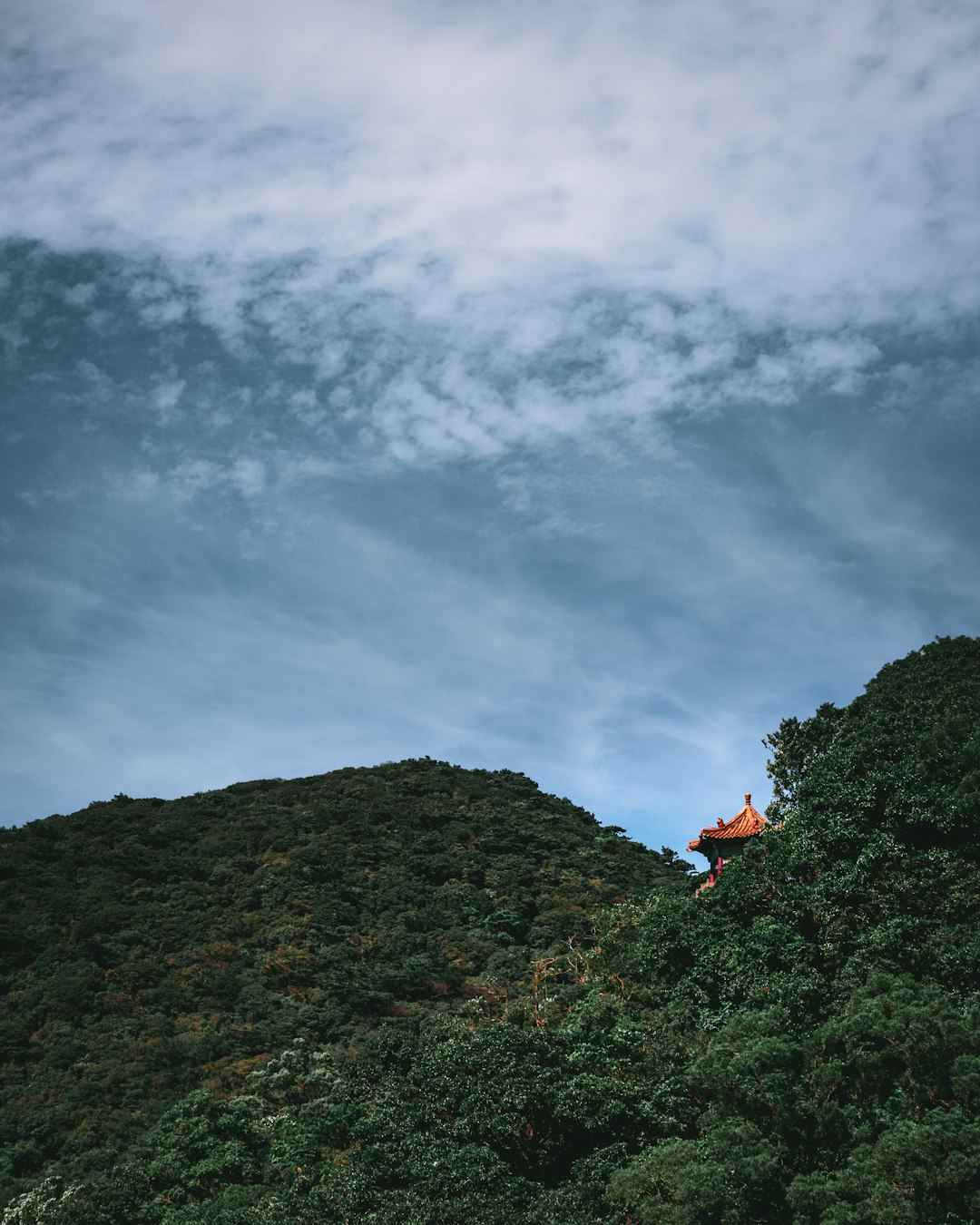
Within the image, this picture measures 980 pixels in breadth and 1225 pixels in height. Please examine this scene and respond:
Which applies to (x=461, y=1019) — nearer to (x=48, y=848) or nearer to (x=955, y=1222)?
(x=955, y=1222)

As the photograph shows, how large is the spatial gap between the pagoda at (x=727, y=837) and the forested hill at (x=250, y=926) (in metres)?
3.88

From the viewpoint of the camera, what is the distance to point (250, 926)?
34125 millimetres

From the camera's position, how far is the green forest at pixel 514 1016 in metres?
16.2

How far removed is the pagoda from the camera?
3388cm

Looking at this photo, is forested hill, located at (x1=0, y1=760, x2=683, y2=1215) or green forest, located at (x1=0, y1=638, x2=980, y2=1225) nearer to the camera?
green forest, located at (x1=0, y1=638, x2=980, y2=1225)

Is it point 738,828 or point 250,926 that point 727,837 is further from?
point 250,926

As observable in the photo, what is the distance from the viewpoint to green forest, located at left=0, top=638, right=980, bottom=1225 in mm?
16234

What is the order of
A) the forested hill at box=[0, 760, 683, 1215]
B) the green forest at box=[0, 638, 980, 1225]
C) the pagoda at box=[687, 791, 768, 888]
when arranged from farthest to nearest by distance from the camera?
the pagoda at box=[687, 791, 768, 888]
the forested hill at box=[0, 760, 683, 1215]
the green forest at box=[0, 638, 980, 1225]

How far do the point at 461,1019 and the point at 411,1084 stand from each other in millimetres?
6602

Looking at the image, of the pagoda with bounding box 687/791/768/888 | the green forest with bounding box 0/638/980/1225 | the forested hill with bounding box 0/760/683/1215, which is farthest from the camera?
the pagoda with bounding box 687/791/768/888

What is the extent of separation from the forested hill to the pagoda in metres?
3.88

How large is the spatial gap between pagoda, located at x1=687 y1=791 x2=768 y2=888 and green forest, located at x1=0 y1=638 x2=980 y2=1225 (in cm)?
309

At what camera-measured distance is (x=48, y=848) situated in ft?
127

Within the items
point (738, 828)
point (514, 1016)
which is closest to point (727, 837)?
point (738, 828)
